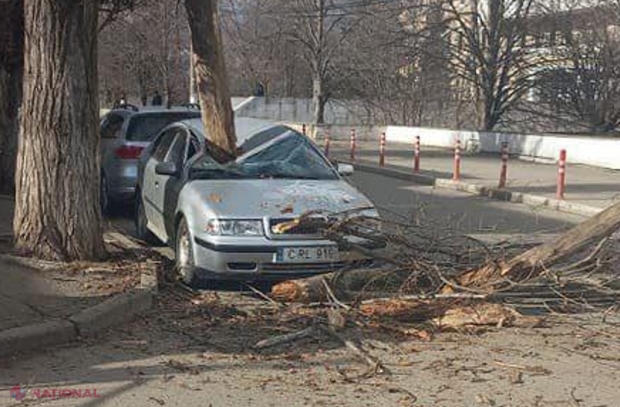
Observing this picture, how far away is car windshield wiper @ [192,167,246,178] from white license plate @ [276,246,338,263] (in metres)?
1.41

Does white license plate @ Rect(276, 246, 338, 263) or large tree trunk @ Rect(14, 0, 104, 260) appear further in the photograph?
large tree trunk @ Rect(14, 0, 104, 260)

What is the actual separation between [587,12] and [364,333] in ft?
104

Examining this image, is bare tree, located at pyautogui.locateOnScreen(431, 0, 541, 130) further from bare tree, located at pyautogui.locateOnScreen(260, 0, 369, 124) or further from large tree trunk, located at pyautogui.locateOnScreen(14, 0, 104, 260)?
large tree trunk, located at pyautogui.locateOnScreen(14, 0, 104, 260)

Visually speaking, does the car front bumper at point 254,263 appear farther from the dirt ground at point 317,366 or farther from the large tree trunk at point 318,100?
the large tree trunk at point 318,100

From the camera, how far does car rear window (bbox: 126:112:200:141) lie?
41.6 ft

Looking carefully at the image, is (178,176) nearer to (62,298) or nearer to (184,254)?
(184,254)

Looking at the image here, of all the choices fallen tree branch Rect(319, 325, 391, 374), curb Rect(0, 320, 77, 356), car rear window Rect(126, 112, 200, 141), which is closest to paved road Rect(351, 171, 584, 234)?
car rear window Rect(126, 112, 200, 141)

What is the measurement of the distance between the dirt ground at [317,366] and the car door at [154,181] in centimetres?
Result: 278

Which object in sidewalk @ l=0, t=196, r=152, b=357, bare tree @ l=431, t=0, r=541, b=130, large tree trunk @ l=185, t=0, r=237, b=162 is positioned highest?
bare tree @ l=431, t=0, r=541, b=130

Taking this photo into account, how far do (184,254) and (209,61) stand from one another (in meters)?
3.18

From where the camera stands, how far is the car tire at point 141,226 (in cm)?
1041

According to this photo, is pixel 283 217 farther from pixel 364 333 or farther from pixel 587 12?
pixel 587 12

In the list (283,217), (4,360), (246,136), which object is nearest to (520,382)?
(283,217)

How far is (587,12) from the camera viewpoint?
35000mm
